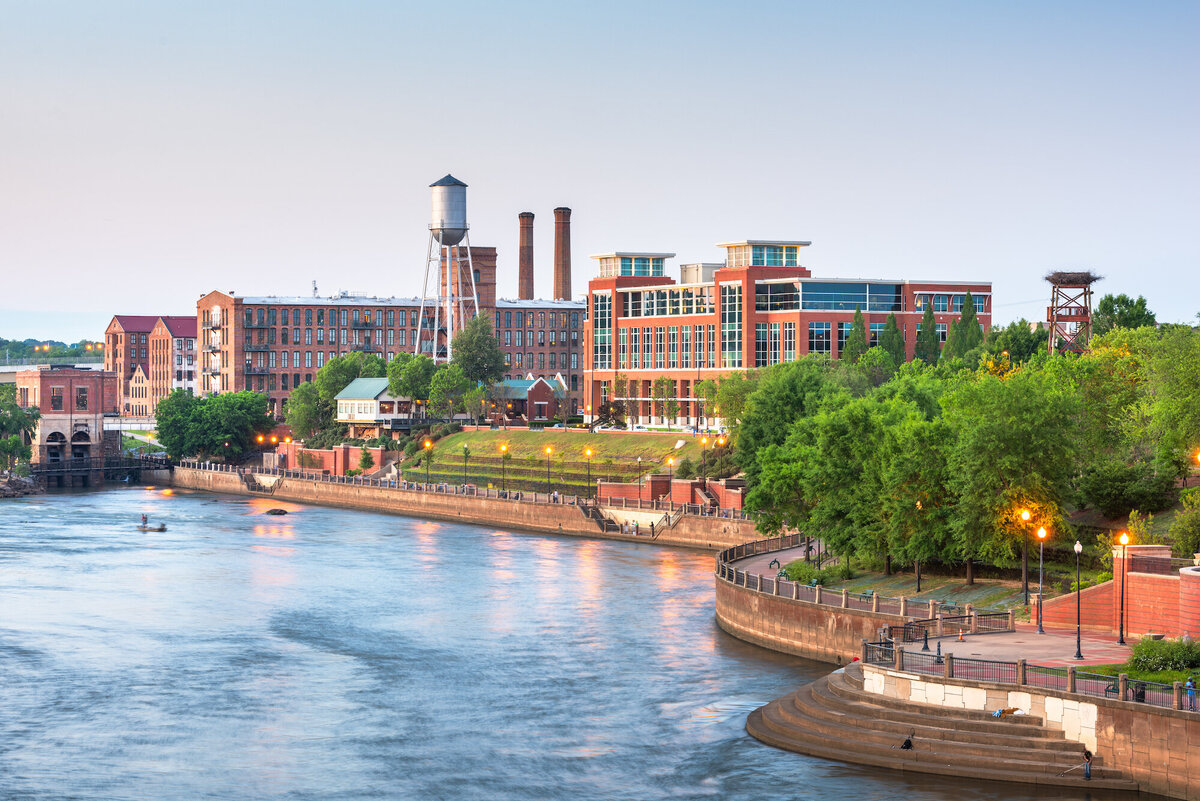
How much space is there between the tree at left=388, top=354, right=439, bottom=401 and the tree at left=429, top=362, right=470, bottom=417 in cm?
117

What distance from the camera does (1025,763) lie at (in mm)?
38625

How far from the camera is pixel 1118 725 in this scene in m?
37.7

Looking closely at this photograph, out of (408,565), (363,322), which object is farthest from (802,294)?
(363,322)

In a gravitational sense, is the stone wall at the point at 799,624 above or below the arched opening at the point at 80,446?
below

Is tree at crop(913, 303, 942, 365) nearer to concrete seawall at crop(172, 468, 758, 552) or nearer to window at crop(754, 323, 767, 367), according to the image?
window at crop(754, 323, 767, 367)

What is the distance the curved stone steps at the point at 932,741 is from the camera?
38406mm

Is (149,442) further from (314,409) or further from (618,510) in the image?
(618,510)

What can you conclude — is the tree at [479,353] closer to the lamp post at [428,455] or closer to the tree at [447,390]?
the tree at [447,390]

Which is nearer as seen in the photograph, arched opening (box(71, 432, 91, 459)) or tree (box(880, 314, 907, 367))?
tree (box(880, 314, 907, 367))

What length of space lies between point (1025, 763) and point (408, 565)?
182 ft

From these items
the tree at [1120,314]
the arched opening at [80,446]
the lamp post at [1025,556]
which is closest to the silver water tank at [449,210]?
the arched opening at [80,446]

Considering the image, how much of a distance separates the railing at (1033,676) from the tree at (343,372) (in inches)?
5103

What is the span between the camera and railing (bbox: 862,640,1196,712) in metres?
37.7

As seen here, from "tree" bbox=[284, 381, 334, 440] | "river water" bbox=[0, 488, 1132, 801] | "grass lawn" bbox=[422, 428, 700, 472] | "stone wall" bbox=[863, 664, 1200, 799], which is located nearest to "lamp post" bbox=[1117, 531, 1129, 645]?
"stone wall" bbox=[863, 664, 1200, 799]
